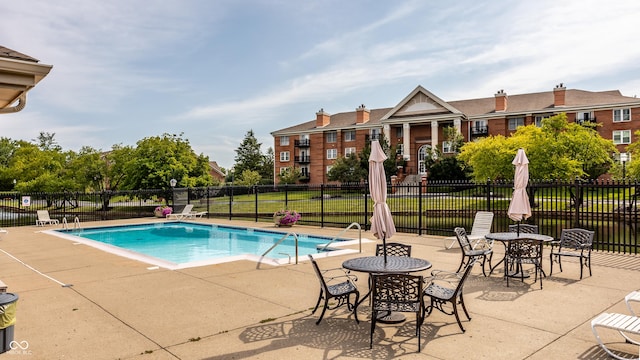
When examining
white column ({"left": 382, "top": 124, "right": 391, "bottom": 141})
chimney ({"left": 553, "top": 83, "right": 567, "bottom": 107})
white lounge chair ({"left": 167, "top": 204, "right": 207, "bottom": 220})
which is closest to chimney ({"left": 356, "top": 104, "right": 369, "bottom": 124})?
white column ({"left": 382, "top": 124, "right": 391, "bottom": 141})

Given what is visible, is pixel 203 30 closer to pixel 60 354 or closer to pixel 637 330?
pixel 60 354

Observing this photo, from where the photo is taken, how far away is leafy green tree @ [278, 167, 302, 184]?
190 feet

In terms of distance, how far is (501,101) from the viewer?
160 ft

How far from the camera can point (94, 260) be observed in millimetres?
11242

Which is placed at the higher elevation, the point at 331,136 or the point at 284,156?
the point at 331,136

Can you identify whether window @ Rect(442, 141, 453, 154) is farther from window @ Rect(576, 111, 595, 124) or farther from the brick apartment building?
window @ Rect(576, 111, 595, 124)

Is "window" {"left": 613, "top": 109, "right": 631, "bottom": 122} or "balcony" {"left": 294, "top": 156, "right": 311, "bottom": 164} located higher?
"window" {"left": 613, "top": 109, "right": 631, "bottom": 122}

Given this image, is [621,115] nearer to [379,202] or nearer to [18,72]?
[379,202]

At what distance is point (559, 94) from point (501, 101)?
5859mm

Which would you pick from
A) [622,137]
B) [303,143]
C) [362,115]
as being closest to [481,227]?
[622,137]

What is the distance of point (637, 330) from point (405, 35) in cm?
1217

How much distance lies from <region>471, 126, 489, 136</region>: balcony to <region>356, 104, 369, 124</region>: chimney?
47.4 ft

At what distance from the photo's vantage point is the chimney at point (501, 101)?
48812 millimetres

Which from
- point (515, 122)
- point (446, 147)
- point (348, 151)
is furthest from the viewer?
point (348, 151)
